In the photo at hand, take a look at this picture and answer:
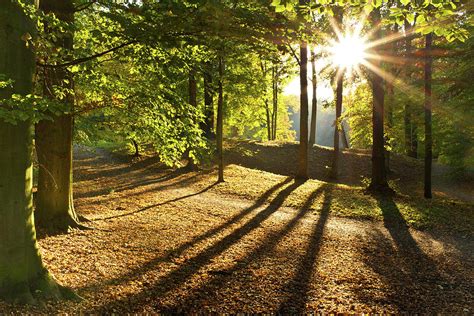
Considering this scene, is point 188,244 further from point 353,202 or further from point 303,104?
point 303,104

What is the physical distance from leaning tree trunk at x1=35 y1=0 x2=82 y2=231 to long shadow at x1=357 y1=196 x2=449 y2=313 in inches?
256

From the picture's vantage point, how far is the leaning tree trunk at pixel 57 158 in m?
7.31

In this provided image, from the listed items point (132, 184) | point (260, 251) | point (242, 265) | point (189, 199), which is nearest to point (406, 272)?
point (260, 251)

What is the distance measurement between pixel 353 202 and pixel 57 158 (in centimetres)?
1091

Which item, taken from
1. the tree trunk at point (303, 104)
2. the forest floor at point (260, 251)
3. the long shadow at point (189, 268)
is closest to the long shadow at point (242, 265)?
the forest floor at point (260, 251)

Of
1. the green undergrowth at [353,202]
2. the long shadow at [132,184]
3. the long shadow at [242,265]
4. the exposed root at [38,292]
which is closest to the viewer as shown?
the exposed root at [38,292]

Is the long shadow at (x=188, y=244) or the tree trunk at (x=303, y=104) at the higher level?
the tree trunk at (x=303, y=104)

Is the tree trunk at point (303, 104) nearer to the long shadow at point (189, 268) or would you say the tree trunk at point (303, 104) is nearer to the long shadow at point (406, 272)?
the long shadow at point (189, 268)

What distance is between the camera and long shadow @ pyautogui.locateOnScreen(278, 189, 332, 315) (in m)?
5.50

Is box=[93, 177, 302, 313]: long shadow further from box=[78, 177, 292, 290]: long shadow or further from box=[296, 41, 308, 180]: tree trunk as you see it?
box=[296, 41, 308, 180]: tree trunk

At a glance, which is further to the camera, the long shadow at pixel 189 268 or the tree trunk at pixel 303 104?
the tree trunk at pixel 303 104

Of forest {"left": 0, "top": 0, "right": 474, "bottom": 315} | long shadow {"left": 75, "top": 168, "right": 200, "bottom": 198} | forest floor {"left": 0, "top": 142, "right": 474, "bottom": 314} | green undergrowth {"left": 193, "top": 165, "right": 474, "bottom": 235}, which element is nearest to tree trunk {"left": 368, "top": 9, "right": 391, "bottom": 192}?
forest {"left": 0, "top": 0, "right": 474, "bottom": 315}

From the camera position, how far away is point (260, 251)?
8062 mm

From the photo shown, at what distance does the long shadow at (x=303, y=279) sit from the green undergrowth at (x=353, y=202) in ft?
9.85
